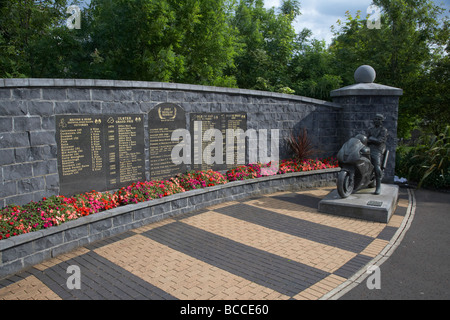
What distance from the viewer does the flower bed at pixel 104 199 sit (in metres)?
6.00

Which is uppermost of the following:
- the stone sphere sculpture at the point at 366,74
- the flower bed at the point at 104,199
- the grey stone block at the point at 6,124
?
the stone sphere sculpture at the point at 366,74

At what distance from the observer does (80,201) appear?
692 centimetres

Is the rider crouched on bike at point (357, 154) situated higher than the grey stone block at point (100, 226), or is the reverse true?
the rider crouched on bike at point (357, 154)

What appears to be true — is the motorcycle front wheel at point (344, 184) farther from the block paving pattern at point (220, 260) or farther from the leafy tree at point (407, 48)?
the leafy tree at point (407, 48)

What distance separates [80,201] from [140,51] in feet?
31.0

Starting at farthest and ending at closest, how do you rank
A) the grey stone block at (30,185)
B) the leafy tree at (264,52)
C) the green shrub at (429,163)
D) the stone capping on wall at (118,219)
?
1. the leafy tree at (264,52)
2. the green shrub at (429,163)
3. the grey stone block at (30,185)
4. the stone capping on wall at (118,219)

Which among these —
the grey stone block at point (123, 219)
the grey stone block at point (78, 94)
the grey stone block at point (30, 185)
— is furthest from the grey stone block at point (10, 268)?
the grey stone block at point (78, 94)

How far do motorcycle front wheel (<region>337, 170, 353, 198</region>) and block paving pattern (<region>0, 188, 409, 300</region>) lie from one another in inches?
29.3

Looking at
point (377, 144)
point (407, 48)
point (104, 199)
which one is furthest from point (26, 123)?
point (407, 48)

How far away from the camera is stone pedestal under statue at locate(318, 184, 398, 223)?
27.1 feet

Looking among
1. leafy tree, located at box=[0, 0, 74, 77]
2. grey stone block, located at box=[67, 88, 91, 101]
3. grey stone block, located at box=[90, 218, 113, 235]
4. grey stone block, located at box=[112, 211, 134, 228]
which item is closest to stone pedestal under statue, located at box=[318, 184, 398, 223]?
grey stone block, located at box=[112, 211, 134, 228]

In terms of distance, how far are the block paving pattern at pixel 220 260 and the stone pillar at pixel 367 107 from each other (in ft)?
14.1

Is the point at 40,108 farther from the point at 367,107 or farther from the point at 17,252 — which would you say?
the point at 367,107

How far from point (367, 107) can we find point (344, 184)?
448 centimetres
